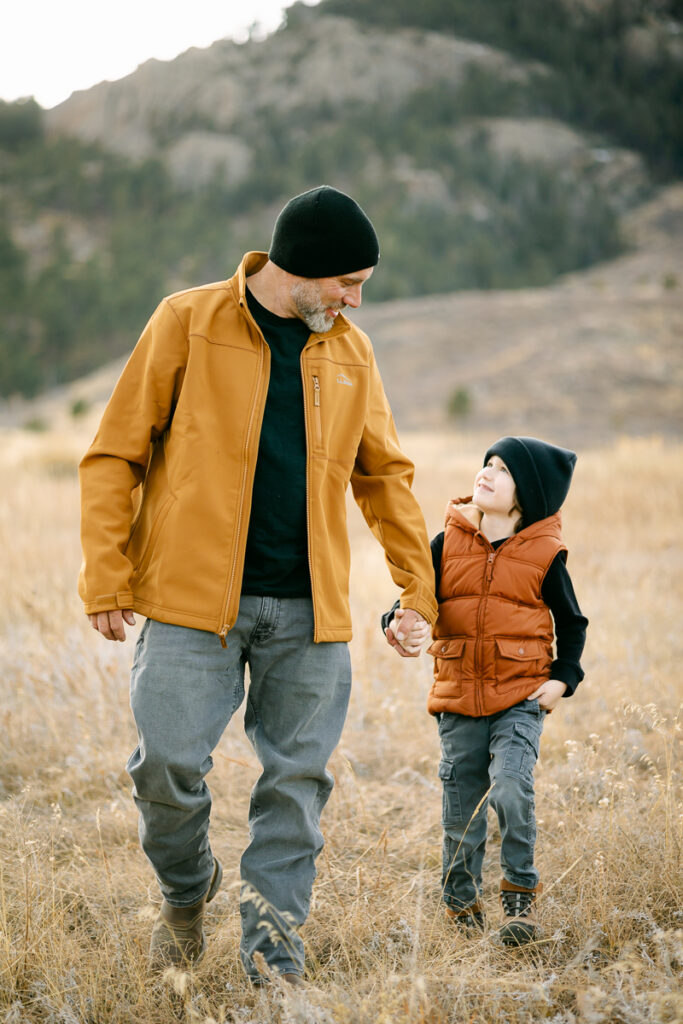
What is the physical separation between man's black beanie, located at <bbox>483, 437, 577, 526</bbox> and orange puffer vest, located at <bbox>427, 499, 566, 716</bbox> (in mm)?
59

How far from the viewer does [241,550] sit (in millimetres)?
2359

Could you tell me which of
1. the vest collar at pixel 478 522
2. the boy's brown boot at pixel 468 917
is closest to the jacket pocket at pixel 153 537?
the vest collar at pixel 478 522

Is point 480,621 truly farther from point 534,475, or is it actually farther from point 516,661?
point 534,475

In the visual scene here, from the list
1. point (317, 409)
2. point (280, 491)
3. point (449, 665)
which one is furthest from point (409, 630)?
point (317, 409)

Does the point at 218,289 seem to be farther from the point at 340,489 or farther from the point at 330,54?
the point at 330,54

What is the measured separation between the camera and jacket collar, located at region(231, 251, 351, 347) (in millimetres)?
2449

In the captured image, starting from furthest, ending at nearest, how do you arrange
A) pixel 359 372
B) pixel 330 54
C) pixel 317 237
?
pixel 330 54
pixel 359 372
pixel 317 237

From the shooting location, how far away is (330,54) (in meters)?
107

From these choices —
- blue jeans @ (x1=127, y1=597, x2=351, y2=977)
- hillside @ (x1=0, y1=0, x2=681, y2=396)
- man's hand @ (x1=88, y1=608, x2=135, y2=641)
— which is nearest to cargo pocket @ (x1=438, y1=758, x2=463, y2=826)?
blue jeans @ (x1=127, y1=597, x2=351, y2=977)

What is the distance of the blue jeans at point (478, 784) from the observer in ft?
8.46

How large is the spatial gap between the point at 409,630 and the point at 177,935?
111cm

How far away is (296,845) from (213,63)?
407 feet

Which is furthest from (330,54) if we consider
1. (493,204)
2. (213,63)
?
(493,204)

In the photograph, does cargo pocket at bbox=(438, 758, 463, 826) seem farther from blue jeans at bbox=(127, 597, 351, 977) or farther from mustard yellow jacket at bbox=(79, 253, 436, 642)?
mustard yellow jacket at bbox=(79, 253, 436, 642)
